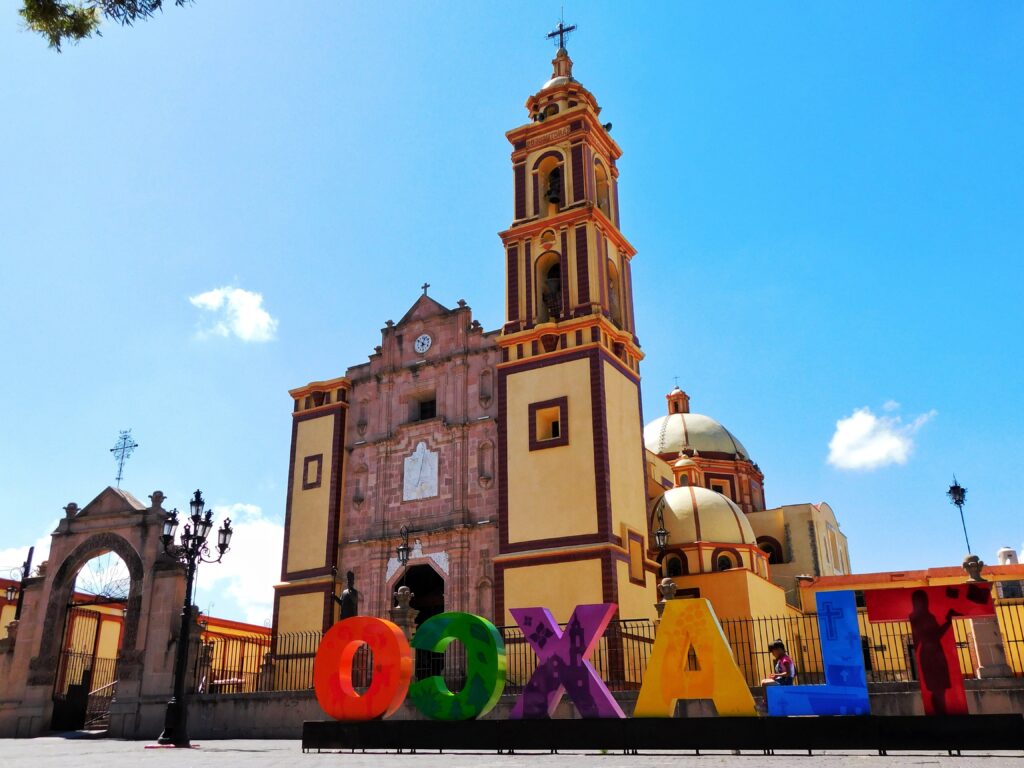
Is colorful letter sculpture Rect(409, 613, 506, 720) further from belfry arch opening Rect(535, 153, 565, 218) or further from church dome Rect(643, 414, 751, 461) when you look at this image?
church dome Rect(643, 414, 751, 461)

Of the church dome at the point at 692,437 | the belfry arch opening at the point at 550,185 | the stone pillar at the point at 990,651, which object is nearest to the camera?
the stone pillar at the point at 990,651

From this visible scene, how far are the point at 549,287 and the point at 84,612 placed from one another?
18.2 m

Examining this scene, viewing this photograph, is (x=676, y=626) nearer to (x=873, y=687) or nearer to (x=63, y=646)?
(x=873, y=687)

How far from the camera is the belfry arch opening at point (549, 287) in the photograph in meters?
30.6

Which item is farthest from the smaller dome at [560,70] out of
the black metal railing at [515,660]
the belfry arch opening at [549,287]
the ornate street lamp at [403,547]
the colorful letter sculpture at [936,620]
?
the colorful letter sculpture at [936,620]

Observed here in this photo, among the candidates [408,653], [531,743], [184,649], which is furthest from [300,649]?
[531,743]

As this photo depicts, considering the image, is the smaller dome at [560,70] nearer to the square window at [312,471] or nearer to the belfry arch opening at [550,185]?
the belfry arch opening at [550,185]

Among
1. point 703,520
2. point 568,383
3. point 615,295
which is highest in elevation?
point 615,295

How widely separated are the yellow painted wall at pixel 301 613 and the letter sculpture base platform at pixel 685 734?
599 inches

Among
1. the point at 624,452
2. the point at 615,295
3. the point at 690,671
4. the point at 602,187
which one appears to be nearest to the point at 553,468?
the point at 624,452

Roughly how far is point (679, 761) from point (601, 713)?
9.74ft

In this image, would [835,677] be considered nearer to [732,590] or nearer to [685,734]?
[685,734]

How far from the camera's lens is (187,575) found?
19.8 meters

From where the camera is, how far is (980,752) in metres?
12.1
